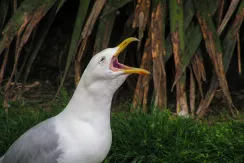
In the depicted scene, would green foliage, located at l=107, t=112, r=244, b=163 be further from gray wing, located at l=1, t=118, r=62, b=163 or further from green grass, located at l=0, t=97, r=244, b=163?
gray wing, located at l=1, t=118, r=62, b=163

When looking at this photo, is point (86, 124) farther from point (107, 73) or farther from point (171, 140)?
point (171, 140)

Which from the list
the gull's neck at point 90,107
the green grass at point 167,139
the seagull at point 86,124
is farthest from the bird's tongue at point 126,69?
the green grass at point 167,139

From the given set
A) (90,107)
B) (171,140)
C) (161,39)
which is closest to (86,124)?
(90,107)

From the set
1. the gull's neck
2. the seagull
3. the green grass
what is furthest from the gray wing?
the green grass

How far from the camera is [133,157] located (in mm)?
4582

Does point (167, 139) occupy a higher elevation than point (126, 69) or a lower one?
lower

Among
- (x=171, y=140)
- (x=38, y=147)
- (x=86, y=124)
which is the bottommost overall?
(x=171, y=140)

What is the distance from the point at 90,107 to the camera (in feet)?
12.3

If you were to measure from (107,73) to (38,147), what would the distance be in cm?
Answer: 63

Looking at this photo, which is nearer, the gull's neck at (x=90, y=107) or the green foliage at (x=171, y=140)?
the gull's neck at (x=90, y=107)

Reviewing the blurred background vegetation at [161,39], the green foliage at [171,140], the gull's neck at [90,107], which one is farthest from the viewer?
the blurred background vegetation at [161,39]

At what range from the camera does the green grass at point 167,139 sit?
14.6 feet

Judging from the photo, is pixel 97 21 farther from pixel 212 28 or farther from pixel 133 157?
pixel 133 157

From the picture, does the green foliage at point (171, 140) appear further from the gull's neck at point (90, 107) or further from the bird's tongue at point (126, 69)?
the bird's tongue at point (126, 69)
